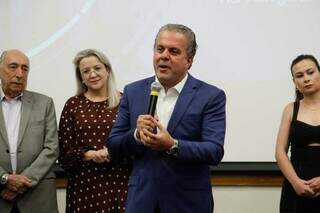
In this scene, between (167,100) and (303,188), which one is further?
(303,188)

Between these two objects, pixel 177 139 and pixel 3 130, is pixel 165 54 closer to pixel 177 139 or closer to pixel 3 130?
pixel 177 139

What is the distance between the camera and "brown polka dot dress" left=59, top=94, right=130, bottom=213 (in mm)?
2992

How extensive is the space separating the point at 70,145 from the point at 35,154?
0.22 metres

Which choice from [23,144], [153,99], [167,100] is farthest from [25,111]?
[153,99]

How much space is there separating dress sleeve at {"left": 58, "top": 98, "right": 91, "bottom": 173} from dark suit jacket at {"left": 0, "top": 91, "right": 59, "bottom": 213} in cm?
5

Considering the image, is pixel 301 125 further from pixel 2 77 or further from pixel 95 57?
pixel 2 77

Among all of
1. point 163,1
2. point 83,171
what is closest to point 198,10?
point 163,1

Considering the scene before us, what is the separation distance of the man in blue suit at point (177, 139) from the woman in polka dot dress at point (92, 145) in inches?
37.7

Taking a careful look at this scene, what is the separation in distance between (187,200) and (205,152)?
22cm

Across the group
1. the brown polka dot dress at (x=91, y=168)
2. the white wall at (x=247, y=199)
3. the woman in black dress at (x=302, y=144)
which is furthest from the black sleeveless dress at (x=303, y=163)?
the brown polka dot dress at (x=91, y=168)

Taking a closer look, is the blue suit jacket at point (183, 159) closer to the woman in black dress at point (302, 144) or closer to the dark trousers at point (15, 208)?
the woman in black dress at point (302, 144)

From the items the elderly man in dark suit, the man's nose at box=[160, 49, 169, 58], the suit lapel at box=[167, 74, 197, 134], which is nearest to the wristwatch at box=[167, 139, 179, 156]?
the suit lapel at box=[167, 74, 197, 134]

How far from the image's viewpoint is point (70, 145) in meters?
3.07

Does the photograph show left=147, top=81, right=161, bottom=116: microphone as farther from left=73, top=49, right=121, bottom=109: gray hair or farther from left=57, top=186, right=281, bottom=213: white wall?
left=57, top=186, right=281, bottom=213: white wall
